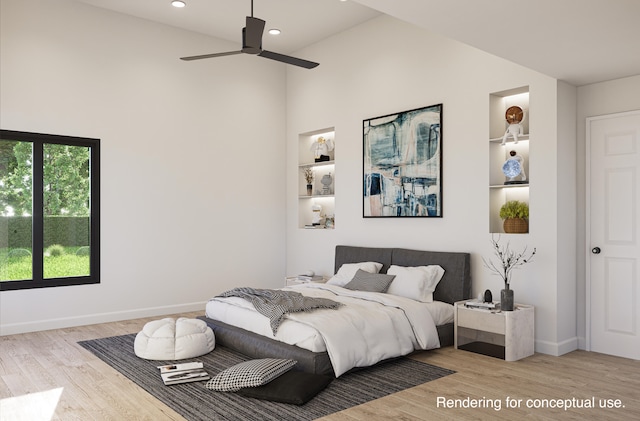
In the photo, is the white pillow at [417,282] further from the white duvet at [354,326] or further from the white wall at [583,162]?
the white wall at [583,162]

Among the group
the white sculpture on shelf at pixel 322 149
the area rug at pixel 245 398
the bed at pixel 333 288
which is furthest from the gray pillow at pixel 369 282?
the white sculpture on shelf at pixel 322 149

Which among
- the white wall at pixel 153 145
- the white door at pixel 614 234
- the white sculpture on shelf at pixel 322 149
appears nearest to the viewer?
the white door at pixel 614 234

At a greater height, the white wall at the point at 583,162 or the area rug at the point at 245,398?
the white wall at the point at 583,162

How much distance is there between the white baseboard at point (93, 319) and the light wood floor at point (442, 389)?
0.58 metres

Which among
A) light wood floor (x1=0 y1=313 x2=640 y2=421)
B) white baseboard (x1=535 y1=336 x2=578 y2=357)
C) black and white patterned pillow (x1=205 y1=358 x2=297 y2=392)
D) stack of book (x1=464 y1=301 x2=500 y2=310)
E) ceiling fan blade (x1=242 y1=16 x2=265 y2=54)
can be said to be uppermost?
ceiling fan blade (x1=242 y1=16 x2=265 y2=54)

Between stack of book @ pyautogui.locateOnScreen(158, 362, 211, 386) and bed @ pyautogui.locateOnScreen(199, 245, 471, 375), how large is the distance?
494mm

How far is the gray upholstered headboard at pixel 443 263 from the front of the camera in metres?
5.17

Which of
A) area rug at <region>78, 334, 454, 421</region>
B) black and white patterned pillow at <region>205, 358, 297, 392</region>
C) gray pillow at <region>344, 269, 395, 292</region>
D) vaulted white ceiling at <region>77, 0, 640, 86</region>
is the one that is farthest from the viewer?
gray pillow at <region>344, 269, 395, 292</region>

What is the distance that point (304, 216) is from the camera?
24.6 ft

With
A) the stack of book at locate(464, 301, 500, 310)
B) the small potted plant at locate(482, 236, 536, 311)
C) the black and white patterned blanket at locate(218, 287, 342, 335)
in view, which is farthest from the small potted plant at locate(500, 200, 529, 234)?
the black and white patterned blanket at locate(218, 287, 342, 335)

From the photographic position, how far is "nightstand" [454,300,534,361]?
14.5 feet

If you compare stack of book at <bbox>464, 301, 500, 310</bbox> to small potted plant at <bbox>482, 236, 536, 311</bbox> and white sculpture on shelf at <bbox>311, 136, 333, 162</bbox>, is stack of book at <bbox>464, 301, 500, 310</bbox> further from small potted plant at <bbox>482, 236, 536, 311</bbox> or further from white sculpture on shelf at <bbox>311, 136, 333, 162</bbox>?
white sculpture on shelf at <bbox>311, 136, 333, 162</bbox>

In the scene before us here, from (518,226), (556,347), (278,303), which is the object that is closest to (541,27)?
(518,226)

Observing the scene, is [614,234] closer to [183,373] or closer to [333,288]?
[333,288]
